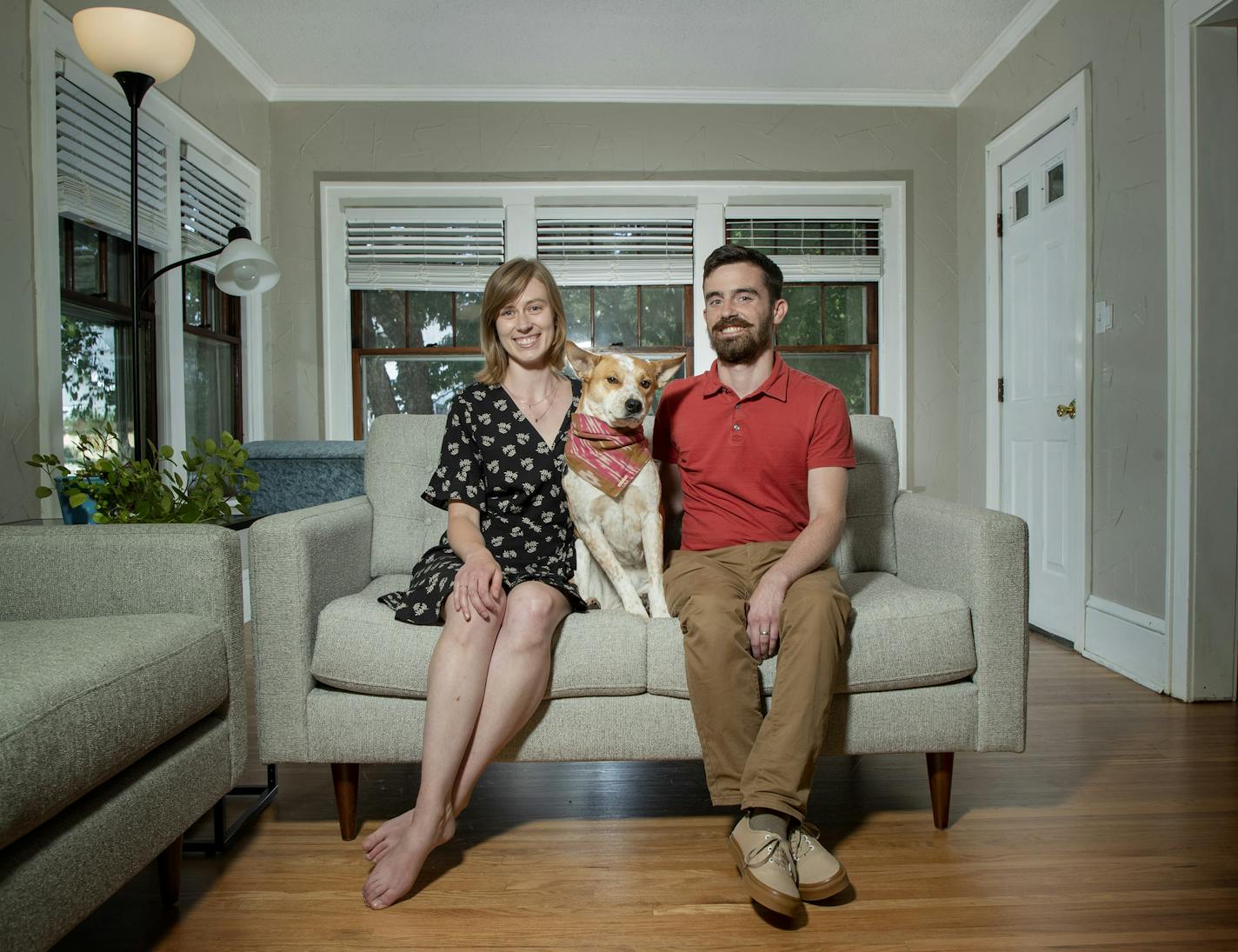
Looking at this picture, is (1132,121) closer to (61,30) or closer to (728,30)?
(728,30)

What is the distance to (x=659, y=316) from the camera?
4840 millimetres

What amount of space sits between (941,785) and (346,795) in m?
1.17

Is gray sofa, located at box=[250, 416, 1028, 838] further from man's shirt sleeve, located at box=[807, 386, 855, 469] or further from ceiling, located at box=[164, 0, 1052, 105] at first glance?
ceiling, located at box=[164, 0, 1052, 105]

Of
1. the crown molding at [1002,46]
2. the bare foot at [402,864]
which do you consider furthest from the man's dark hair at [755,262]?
the crown molding at [1002,46]

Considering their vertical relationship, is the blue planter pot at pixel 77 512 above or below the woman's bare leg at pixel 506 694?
above

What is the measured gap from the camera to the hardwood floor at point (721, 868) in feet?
4.52

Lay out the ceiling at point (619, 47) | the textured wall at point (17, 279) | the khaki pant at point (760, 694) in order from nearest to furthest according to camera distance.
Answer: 1. the khaki pant at point (760, 694)
2. the textured wall at point (17, 279)
3. the ceiling at point (619, 47)

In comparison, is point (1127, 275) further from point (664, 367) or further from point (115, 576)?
point (115, 576)

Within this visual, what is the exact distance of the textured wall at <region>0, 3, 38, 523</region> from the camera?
8.23 feet

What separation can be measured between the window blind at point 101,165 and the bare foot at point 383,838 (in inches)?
93.8

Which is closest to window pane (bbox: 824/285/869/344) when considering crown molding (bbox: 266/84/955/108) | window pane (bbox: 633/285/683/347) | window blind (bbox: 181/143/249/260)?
window pane (bbox: 633/285/683/347)

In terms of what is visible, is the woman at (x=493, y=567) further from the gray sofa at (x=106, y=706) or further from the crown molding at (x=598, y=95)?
the crown molding at (x=598, y=95)

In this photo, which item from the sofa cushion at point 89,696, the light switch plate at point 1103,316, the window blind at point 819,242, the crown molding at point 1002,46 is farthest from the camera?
the window blind at point 819,242

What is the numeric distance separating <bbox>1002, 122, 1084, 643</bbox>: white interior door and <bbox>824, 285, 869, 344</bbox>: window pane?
0.89 m
